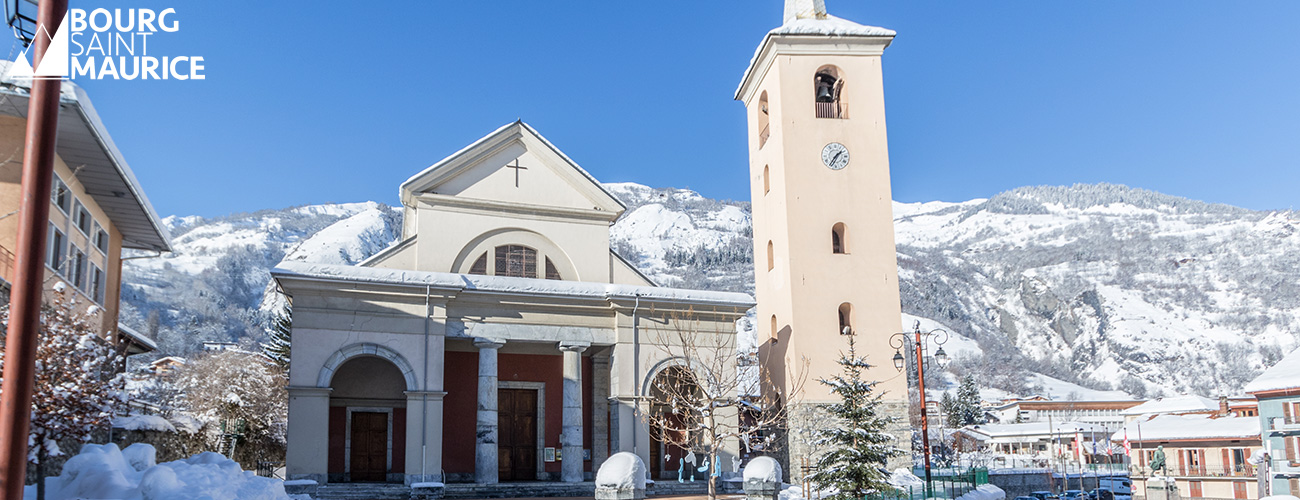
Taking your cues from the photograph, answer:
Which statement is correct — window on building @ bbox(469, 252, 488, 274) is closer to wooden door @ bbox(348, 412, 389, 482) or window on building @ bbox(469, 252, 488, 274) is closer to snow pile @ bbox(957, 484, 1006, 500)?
wooden door @ bbox(348, 412, 389, 482)

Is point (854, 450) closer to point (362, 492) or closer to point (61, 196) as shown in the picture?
point (362, 492)

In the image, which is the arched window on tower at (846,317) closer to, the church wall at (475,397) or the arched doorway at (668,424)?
the arched doorway at (668,424)

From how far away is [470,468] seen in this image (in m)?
26.3

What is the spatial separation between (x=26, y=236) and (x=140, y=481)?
35.4 feet

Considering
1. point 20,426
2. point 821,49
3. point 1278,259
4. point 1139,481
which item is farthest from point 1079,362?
point 20,426

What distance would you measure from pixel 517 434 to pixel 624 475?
14.2 metres

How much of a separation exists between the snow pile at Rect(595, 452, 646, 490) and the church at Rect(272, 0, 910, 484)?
10.7 meters

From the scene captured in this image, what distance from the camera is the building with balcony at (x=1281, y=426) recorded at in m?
43.0

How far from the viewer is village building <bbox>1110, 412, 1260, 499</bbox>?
49.2m

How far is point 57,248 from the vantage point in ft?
68.1

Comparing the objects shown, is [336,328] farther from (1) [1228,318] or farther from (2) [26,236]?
(1) [1228,318]

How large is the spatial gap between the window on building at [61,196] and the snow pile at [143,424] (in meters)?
6.66

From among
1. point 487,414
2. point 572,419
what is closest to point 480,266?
point 487,414

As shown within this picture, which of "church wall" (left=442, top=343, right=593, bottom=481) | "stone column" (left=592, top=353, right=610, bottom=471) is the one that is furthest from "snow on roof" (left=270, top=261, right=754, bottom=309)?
"church wall" (left=442, top=343, right=593, bottom=481)
